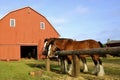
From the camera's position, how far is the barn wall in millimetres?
42094

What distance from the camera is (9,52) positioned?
4256 centimetres

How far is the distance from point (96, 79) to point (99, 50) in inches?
56.9

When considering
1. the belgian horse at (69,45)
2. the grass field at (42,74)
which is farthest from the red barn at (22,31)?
the belgian horse at (69,45)

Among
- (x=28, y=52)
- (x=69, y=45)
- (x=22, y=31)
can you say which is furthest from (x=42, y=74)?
(x=28, y=52)

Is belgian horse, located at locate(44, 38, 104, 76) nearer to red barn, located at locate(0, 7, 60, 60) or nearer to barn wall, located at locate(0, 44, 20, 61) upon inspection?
barn wall, located at locate(0, 44, 20, 61)

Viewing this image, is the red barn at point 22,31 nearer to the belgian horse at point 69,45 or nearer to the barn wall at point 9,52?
the barn wall at point 9,52

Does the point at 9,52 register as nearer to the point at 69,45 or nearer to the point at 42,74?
the point at 69,45

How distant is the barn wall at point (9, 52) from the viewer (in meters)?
42.1

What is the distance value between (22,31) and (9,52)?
3685 mm

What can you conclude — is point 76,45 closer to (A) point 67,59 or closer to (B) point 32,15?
(A) point 67,59

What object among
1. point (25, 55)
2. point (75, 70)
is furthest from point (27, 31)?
point (75, 70)

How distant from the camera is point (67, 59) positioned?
16688 mm

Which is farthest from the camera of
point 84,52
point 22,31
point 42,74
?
point 22,31

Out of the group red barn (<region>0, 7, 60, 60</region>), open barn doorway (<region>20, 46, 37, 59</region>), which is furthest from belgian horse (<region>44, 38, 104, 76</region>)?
open barn doorway (<region>20, 46, 37, 59</region>)
